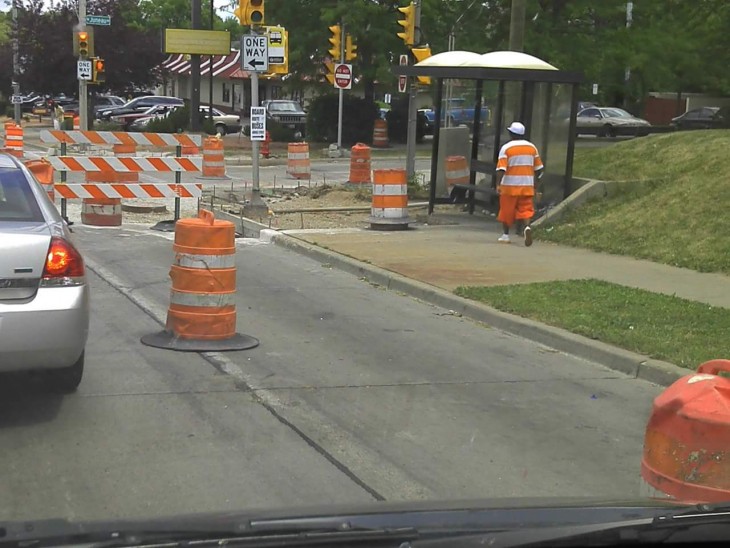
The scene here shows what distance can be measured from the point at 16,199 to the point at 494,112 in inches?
510

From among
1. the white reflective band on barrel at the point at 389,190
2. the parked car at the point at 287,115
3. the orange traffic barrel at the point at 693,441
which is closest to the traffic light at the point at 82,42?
the parked car at the point at 287,115

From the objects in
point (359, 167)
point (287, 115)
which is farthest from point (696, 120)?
point (359, 167)

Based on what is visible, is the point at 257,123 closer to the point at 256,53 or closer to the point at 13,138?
the point at 256,53

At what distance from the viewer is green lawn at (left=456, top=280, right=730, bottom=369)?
28.7 ft

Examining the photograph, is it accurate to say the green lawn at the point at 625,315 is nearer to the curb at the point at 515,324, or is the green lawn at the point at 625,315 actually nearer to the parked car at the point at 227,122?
the curb at the point at 515,324

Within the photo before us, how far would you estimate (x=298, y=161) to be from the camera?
87.4ft

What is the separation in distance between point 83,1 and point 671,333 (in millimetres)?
28132

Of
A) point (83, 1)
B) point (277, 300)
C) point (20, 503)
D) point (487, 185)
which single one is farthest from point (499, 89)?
point (83, 1)

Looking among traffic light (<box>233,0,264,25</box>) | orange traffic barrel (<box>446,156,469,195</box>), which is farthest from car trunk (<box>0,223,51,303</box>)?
orange traffic barrel (<box>446,156,469,195</box>)

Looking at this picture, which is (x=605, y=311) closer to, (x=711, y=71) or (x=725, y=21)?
(x=725, y=21)

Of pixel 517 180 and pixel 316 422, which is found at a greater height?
pixel 517 180

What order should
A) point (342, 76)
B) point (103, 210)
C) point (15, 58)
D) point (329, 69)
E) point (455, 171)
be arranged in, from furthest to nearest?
point (15, 58) → point (329, 69) → point (342, 76) → point (455, 171) → point (103, 210)

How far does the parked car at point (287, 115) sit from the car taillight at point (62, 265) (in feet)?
133

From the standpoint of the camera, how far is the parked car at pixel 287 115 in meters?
47.1
